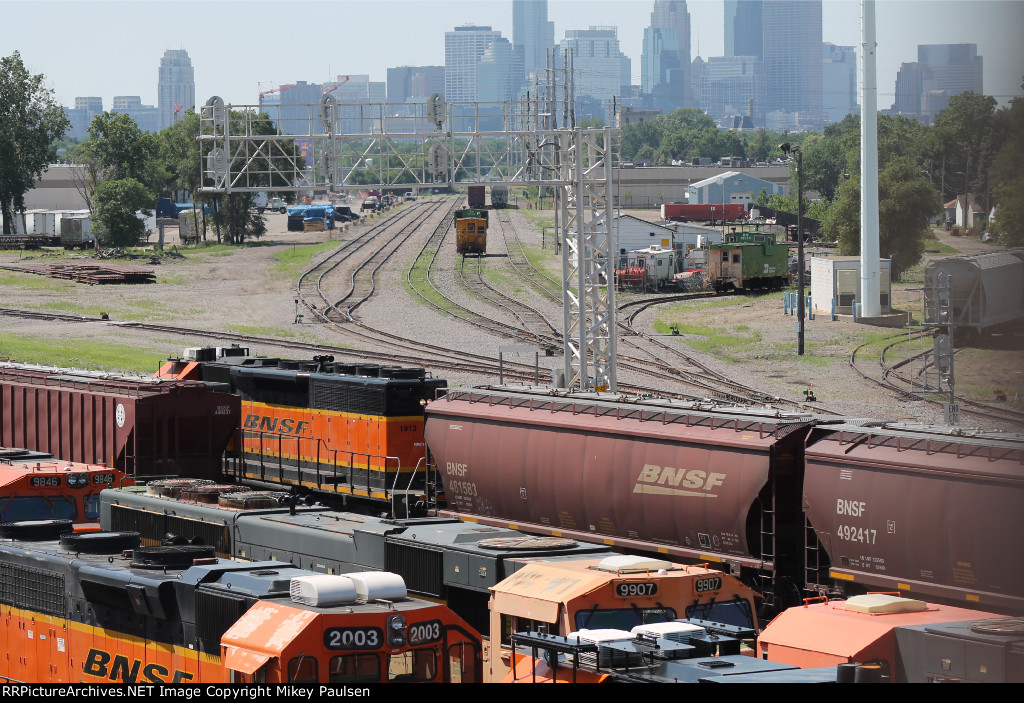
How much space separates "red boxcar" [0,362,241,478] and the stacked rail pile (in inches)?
2163

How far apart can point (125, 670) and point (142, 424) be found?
14.1 meters

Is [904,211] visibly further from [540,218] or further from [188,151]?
→ [188,151]

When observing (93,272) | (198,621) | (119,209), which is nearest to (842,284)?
(93,272)

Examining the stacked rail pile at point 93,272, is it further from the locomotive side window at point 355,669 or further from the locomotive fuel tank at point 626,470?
the locomotive side window at point 355,669

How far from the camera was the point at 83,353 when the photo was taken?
192 ft

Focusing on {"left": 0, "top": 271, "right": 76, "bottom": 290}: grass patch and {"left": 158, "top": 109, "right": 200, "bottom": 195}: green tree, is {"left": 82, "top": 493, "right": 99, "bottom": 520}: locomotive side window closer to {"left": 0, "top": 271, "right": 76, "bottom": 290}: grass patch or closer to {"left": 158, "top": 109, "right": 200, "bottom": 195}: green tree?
{"left": 0, "top": 271, "right": 76, "bottom": 290}: grass patch

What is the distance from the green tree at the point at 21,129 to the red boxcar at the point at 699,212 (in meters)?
63.5

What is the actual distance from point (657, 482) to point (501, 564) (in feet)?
23.5

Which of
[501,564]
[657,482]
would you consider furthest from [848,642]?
[657,482]

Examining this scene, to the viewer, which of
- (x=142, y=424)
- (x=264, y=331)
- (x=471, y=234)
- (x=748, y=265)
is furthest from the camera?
(x=471, y=234)

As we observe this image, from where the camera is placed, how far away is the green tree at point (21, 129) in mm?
109625

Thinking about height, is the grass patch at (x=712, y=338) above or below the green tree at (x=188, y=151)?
below

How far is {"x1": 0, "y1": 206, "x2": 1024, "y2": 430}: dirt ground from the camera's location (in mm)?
48531

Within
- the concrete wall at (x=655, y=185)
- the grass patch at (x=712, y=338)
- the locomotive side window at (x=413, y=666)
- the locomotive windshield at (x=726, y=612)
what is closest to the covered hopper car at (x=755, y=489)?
the locomotive windshield at (x=726, y=612)
